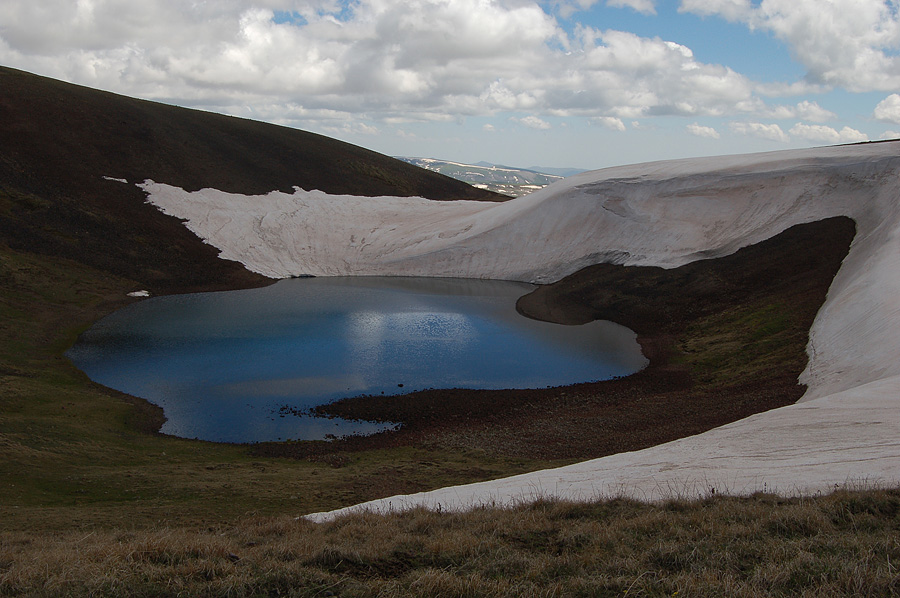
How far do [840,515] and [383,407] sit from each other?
1659 cm

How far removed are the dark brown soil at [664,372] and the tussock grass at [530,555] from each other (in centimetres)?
973

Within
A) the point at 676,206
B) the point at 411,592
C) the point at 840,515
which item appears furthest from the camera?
the point at 676,206

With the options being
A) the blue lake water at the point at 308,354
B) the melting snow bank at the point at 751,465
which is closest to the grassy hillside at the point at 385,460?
the blue lake water at the point at 308,354

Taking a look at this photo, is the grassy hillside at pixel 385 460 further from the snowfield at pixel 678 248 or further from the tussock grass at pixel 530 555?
the snowfield at pixel 678 248

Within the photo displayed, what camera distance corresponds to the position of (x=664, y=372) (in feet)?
90.2

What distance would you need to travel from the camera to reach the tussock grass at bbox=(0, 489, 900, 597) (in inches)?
241

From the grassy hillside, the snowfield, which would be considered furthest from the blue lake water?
the snowfield

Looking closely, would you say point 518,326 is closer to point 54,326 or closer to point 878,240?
point 878,240

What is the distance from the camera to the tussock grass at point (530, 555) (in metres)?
6.12

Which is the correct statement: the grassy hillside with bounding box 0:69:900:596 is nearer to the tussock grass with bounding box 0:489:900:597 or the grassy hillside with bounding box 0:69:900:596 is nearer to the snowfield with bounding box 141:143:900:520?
the tussock grass with bounding box 0:489:900:597

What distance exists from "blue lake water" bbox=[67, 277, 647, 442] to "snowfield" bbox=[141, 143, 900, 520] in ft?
28.8

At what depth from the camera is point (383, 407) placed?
75.0 ft

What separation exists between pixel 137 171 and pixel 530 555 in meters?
57.3

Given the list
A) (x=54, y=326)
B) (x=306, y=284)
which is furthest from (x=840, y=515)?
(x=306, y=284)
